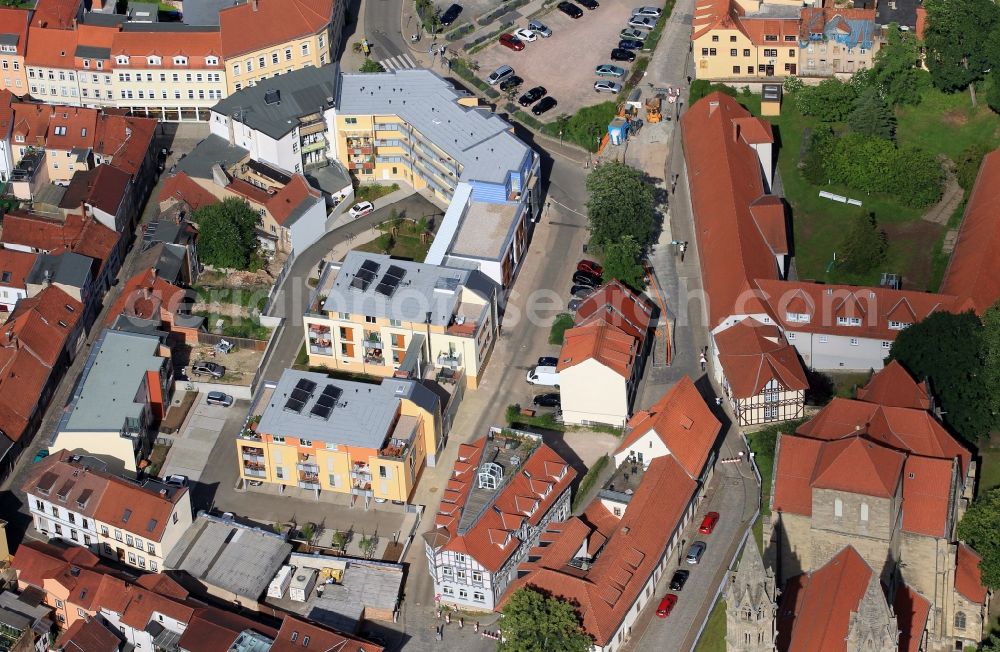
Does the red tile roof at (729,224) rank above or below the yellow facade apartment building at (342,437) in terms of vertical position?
above

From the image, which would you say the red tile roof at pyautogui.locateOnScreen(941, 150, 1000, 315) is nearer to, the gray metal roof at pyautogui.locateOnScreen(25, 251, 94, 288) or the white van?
the white van

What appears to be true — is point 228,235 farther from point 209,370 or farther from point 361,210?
point 361,210

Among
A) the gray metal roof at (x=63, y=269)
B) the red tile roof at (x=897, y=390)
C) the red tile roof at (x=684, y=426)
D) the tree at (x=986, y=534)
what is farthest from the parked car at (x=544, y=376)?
the gray metal roof at (x=63, y=269)

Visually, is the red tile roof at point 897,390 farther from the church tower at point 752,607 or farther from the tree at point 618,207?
the tree at point 618,207

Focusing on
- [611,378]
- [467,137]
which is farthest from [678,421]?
[467,137]

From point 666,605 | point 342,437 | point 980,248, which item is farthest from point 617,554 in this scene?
point 980,248

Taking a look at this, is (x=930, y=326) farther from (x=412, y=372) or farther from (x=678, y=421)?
(x=412, y=372)
